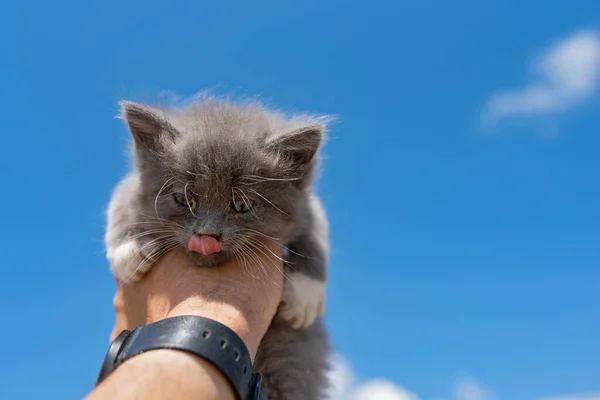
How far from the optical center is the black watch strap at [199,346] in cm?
133

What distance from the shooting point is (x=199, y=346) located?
133cm

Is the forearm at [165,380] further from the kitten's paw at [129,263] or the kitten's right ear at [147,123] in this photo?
the kitten's right ear at [147,123]

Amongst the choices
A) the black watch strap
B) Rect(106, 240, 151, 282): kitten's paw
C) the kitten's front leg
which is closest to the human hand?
Rect(106, 240, 151, 282): kitten's paw

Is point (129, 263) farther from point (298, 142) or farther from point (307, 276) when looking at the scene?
point (298, 142)

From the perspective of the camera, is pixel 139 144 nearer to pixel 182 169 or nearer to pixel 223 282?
pixel 182 169

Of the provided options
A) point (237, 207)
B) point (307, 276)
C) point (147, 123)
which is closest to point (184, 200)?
point (237, 207)

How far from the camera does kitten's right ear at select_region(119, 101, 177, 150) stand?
2.36 meters

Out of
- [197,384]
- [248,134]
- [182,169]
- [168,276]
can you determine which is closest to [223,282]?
[168,276]

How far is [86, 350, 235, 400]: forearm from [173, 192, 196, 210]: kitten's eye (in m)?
1.01

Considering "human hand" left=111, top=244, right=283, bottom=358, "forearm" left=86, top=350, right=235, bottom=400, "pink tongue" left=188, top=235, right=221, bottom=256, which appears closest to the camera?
"forearm" left=86, top=350, right=235, bottom=400

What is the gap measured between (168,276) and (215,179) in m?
0.44

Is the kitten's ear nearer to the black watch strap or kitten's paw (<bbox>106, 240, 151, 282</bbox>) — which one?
kitten's paw (<bbox>106, 240, 151, 282</bbox>)

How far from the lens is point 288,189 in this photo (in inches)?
95.8

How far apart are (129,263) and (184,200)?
42 centimetres
